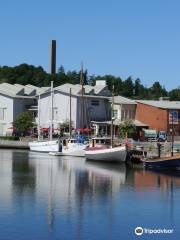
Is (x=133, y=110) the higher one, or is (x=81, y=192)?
(x=133, y=110)

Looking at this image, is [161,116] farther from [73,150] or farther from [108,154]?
[108,154]

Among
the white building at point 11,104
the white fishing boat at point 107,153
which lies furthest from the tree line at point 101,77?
the white fishing boat at point 107,153

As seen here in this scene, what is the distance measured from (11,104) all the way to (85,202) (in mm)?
69794

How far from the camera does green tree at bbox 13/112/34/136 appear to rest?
104 m

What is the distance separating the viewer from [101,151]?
74812 millimetres

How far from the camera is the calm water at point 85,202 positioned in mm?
34219

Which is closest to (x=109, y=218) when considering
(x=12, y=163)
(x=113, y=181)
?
(x=113, y=181)

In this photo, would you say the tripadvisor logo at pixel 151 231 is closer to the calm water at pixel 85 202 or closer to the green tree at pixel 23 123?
the calm water at pixel 85 202

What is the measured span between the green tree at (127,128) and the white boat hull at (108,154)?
19.4 m

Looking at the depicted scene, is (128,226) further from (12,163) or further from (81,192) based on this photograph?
(12,163)

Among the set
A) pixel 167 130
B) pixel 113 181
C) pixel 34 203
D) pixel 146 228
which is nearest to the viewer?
pixel 146 228

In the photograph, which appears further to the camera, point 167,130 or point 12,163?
point 167,130

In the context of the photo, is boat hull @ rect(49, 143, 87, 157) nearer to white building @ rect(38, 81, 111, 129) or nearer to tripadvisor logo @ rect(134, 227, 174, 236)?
white building @ rect(38, 81, 111, 129)

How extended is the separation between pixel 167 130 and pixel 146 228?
212ft
